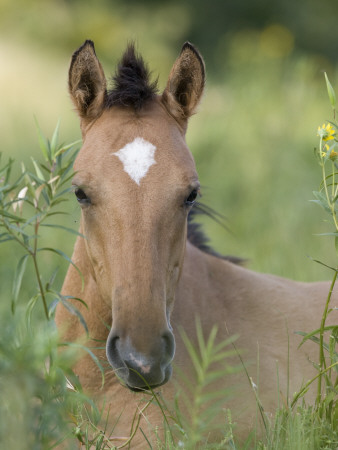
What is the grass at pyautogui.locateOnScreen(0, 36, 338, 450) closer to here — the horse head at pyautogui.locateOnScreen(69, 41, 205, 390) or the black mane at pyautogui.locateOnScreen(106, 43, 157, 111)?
the horse head at pyautogui.locateOnScreen(69, 41, 205, 390)

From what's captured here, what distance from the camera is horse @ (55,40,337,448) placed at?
287cm

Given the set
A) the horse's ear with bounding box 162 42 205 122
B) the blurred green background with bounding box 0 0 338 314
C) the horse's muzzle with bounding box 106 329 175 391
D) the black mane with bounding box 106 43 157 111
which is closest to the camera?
the horse's muzzle with bounding box 106 329 175 391

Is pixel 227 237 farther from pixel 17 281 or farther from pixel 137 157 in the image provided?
pixel 17 281

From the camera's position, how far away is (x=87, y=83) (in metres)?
3.61

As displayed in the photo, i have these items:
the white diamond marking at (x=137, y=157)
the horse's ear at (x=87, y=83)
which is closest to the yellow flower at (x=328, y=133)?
the white diamond marking at (x=137, y=157)

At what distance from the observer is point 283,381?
3.98 m

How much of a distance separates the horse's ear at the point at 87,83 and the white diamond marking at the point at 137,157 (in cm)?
43

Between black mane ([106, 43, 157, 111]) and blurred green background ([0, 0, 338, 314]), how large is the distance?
0.52 ft

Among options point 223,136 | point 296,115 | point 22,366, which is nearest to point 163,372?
point 22,366

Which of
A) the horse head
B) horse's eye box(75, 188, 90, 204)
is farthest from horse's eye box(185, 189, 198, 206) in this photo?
horse's eye box(75, 188, 90, 204)

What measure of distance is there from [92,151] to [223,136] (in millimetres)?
6415

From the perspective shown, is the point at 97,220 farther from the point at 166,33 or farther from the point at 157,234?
the point at 166,33

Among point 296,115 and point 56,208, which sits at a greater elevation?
point 296,115

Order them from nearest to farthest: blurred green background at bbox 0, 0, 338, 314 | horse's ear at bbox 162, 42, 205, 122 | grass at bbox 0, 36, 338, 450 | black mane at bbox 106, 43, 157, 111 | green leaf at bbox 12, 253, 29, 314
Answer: grass at bbox 0, 36, 338, 450 → green leaf at bbox 12, 253, 29, 314 → black mane at bbox 106, 43, 157, 111 → horse's ear at bbox 162, 42, 205, 122 → blurred green background at bbox 0, 0, 338, 314
